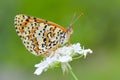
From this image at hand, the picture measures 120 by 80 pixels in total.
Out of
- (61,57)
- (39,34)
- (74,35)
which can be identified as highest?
(74,35)

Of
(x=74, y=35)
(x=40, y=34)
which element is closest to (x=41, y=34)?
(x=40, y=34)

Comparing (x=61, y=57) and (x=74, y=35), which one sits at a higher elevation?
(x=74, y=35)

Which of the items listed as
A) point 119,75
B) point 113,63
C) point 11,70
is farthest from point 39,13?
point 119,75

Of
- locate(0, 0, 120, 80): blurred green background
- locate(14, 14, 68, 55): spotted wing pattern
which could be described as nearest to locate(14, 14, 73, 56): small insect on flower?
locate(14, 14, 68, 55): spotted wing pattern

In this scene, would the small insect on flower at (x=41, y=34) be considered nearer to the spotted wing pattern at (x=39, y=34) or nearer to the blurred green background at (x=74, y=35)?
the spotted wing pattern at (x=39, y=34)

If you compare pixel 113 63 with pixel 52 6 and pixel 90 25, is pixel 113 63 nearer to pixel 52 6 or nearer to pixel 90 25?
pixel 90 25

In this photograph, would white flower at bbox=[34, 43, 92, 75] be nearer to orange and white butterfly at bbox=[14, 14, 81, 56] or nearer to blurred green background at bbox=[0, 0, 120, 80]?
orange and white butterfly at bbox=[14, 14, 81, 56]

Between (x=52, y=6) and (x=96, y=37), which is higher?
(x=52, y=6)

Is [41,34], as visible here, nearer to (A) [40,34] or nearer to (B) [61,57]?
(A) [40,34]
